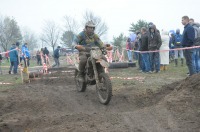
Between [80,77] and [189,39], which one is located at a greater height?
[189,39]

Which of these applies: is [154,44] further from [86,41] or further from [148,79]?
Result: [86,41]

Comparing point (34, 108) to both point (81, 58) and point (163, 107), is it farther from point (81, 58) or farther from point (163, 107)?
point (163, 107)

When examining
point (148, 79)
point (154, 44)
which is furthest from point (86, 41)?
point (154, 44)

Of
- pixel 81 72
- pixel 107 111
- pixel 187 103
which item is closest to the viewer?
pixel 187 103

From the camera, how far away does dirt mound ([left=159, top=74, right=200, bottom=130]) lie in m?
5.39

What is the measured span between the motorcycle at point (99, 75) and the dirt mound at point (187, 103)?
144 cm

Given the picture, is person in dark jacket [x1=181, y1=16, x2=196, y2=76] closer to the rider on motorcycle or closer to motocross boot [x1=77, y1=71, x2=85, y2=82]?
the rider on motorcycle

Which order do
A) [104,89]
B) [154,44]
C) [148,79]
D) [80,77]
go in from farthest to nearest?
[154,44], [148,79], [80,77], [104,89]

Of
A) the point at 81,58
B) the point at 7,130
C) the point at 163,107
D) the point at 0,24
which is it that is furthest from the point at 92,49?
the point at 0,24

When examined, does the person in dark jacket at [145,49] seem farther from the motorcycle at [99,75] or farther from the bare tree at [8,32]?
the bare tree at [8,32]

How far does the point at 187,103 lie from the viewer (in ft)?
20.4

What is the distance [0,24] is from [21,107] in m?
53.6

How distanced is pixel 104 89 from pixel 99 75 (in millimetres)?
447

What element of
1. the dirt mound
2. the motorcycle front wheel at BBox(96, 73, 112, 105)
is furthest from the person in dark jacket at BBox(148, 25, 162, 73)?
the motorcycle front wheel at BBox(96, 73, 112, 105)
